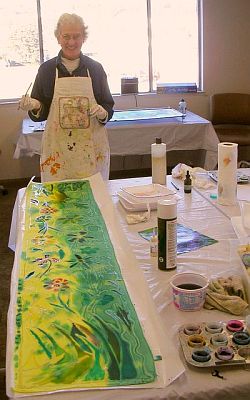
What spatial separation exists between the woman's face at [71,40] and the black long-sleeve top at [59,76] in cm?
6

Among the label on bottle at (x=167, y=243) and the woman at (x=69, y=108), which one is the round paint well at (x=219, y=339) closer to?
the label on bottle at (x=167, y=243)

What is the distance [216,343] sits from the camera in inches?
38.2

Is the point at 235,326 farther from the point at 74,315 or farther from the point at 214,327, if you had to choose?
the point at 74,315

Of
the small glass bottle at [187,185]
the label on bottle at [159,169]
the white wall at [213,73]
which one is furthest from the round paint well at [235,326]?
the white wall at [213,73]

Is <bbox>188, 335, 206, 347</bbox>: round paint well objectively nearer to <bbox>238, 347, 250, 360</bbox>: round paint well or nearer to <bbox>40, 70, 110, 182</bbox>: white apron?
<bbox>238, 347, 250, 360</bbox>: round paint well

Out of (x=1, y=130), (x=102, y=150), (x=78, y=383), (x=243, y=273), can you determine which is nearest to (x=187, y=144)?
(x=102, y=150)

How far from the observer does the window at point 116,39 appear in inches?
186

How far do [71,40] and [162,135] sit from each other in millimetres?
1729

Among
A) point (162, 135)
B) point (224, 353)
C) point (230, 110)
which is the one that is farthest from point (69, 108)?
point (230, 110)

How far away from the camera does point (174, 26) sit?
16.5ft

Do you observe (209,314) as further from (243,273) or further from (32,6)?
(32,6)

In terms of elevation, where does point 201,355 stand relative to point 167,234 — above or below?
below

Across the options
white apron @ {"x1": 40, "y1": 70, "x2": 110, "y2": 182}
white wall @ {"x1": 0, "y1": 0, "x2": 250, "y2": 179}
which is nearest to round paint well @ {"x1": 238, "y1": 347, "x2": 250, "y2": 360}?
white apron @ {"x1": 40, "y1": 70, "x2": 110, "y2": 182}

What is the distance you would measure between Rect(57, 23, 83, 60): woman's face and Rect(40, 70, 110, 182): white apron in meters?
0.13
